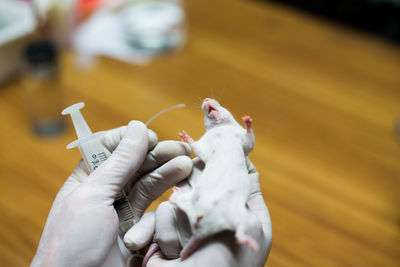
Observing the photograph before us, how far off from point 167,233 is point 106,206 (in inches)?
3.2

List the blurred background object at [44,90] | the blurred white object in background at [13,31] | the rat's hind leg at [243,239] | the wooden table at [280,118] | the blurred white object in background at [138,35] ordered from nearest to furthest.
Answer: the rat's hind leg at [243,239], the wooden table at [280,118], the blurred background object at [44,90], the blurred white object in background at [13,31], the blurred white object in background at [138,35]

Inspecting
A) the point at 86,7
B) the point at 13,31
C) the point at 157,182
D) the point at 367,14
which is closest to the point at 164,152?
the point at 157,182

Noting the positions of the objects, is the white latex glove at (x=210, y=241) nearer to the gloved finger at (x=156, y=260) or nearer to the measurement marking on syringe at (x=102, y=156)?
the gloved finger at (x=156, y=260)

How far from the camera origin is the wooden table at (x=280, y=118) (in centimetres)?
65

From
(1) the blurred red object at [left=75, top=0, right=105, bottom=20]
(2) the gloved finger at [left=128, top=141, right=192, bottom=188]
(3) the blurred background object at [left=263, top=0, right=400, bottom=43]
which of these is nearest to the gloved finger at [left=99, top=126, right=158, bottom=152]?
(2) the gloved finger at [left=128, top=141, right=192, bottom=188]

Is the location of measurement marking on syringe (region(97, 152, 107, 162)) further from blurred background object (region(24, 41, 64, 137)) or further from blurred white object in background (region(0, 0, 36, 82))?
blurred white object in background (region(0, 0, 36, 82))

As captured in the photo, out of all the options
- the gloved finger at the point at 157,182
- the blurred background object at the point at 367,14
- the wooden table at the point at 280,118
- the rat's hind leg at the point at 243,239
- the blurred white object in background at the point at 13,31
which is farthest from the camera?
the blurred background object at the point at 367,14

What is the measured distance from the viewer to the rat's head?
0.46 metres

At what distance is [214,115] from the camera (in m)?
0.46

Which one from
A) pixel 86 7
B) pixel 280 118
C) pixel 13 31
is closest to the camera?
pixel 280 118

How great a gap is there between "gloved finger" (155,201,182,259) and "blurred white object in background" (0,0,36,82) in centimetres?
87

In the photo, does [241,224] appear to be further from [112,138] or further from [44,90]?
[44,90]

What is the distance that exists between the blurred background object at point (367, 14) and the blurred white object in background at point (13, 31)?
1003mm

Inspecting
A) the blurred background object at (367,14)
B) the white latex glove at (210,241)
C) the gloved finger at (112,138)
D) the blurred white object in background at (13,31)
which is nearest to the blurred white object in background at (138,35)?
the blurred white object in background at (13,31)
